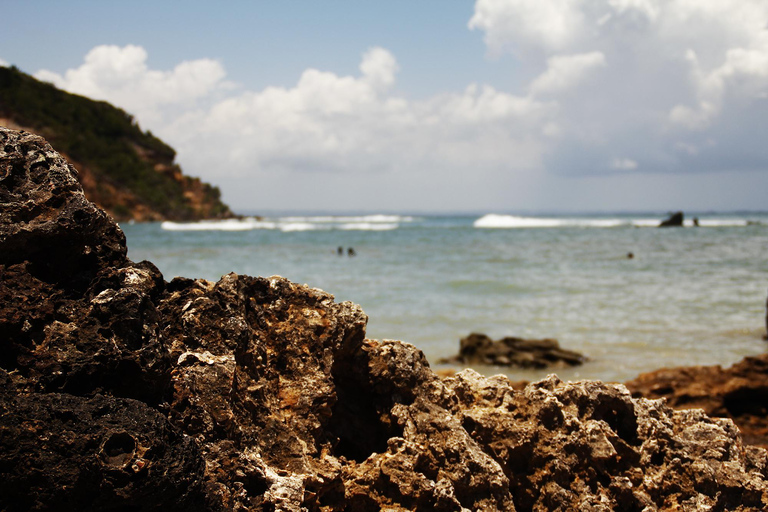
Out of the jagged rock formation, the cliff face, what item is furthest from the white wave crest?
the jagged rock formation

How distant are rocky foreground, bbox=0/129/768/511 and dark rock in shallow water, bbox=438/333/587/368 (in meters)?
5.11

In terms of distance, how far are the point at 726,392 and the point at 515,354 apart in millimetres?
3429

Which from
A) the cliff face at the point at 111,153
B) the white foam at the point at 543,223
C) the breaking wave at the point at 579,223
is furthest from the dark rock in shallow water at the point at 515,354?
the cliff face at the point at 111,153

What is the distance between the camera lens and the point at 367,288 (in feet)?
50.8

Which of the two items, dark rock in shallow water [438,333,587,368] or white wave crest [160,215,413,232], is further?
white wave crest [160,215,413,232]

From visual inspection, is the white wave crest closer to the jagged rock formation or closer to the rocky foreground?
the jagged rock formation

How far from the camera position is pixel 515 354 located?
8.60 meters

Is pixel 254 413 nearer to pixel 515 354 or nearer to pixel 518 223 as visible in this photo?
pixel 515 354

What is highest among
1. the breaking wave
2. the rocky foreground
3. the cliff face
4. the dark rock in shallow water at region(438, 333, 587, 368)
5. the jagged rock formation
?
the cliff face

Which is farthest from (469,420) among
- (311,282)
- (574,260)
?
(574,260)

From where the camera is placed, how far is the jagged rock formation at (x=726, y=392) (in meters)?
5.22

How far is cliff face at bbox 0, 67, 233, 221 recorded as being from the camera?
63312 millimetres

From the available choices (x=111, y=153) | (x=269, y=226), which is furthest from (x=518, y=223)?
(x=111, y=153)

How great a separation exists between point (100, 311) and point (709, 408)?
543cm
